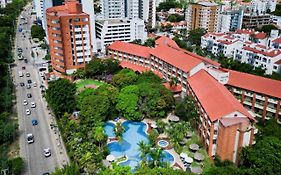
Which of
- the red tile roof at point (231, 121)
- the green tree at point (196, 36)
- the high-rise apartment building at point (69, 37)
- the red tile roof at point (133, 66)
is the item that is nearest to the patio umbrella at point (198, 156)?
the red tile roof at point (231, 121)

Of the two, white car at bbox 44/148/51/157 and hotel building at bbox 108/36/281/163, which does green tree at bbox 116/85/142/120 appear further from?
white car at bbox 44/148/51/157

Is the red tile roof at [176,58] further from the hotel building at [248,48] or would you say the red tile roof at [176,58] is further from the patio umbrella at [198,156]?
the hotel building at [248,48]

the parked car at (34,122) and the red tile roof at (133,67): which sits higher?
the red tile roof at (133,67)

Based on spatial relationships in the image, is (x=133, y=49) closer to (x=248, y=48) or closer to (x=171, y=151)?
(x=248, y=48)

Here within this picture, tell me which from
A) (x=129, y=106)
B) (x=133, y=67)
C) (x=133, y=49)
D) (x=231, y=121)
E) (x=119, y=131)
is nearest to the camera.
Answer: (x=231, y=121)

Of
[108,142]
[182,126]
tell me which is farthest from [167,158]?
[108,142]

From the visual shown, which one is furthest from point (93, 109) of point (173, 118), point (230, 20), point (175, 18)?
point (175, 18)
